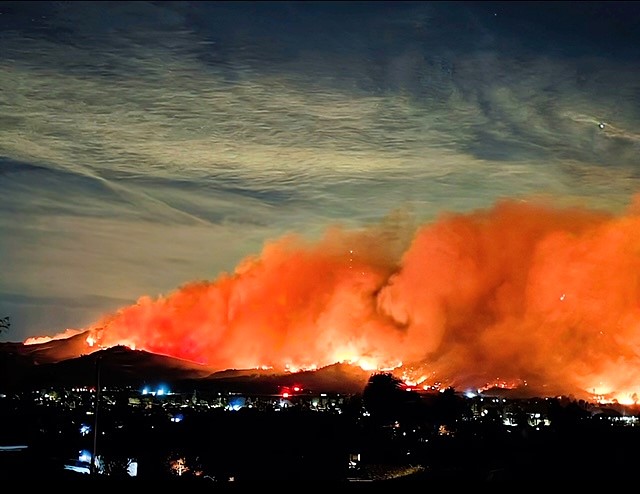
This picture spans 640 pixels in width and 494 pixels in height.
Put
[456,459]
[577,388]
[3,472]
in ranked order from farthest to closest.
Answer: [577,388], [456,459], [3,472]

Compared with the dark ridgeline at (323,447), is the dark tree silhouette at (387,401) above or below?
below

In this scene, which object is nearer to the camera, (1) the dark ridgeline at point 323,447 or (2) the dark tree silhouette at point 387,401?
(1) the dark ridgeline at point 323,447

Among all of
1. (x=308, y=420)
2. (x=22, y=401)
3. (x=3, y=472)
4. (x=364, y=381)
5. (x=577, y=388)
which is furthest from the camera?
(x=364, y=381)

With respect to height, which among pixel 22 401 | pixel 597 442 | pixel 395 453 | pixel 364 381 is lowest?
pixel 364 381

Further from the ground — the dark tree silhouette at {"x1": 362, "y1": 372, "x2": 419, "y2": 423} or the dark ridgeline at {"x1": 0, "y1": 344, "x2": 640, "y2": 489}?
the dark ridgeline at {"x1": 0, "y1": 344, "x2": 640, "y2": 489}

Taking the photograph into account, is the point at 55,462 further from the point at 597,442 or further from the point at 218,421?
the point at 218,421

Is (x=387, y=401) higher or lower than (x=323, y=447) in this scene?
lower

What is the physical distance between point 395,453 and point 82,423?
2631cm

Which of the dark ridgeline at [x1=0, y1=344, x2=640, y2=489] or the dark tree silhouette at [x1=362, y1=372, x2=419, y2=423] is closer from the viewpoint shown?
the dark ridgeline at [x1=0, y1=344, x2=640, y2=489]

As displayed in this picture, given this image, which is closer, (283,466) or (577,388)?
(283,466)

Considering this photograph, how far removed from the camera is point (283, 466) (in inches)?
1918

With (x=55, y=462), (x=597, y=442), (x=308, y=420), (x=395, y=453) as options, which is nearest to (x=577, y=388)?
(x=308, y=420)

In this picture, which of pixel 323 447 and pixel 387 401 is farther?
pixel 387 401

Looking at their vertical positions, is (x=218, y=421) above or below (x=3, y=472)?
below
